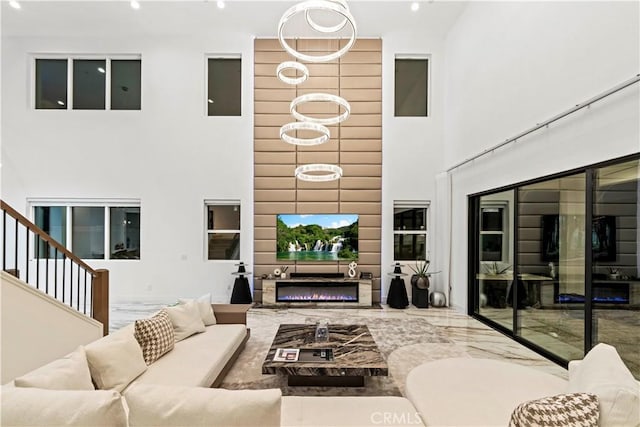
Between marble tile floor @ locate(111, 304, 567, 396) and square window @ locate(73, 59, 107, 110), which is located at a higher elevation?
square window @ locate(73, 59, 107, 110)

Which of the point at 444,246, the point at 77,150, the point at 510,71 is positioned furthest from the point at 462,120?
the point at 77,150

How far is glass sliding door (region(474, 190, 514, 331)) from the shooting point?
473cm

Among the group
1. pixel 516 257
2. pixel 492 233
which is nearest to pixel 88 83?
pixel 492 233

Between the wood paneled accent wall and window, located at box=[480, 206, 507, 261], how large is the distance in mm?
2032

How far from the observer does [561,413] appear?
140cm

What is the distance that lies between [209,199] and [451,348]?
5.22 m

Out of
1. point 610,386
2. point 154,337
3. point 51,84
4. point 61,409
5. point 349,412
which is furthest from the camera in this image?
point 51,84

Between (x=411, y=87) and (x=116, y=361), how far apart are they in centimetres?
700

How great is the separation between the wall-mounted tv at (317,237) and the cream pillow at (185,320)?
3295 millimetres

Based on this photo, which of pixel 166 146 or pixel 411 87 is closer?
pixel 166 146

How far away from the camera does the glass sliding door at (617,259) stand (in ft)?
9.48

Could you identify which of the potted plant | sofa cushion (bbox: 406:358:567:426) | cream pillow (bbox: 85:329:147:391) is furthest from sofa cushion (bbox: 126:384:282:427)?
the potted plant

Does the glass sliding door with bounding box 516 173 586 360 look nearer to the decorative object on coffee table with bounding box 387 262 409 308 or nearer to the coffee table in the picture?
the decorative object on coffee table with bounding box 387 262 409 308

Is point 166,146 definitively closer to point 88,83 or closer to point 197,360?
point 88,83
